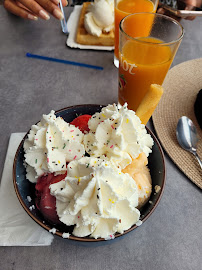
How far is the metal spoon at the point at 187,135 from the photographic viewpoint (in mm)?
760

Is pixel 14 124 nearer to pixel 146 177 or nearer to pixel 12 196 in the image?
pixel 12 196

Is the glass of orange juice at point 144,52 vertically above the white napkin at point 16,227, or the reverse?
the glass of orange juice at point 144,52

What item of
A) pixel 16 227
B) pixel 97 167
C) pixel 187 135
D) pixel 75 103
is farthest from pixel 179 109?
pixel 16 227

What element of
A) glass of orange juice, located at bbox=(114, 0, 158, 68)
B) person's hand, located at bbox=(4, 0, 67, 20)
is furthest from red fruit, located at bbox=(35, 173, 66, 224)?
person's hand, located at bbox=(4, 0, 67, 20)

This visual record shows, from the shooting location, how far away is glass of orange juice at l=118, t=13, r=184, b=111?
2.33 ft

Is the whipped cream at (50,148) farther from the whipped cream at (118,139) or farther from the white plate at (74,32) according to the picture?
the white plate at (74,32)

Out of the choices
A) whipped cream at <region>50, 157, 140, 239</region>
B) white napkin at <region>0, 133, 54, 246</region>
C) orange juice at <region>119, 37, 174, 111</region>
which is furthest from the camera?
orange juice at <region>119, 37, 174, 111</region>

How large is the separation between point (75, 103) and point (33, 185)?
453 millimetres

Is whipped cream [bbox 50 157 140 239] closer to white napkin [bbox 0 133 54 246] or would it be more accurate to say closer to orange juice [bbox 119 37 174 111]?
white napkin [bbox 0 133 54 246]

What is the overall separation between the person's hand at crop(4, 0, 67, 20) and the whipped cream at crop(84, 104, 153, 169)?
32.0 inches

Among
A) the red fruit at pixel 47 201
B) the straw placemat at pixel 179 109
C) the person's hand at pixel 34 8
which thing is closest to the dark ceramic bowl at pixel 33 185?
the red fruit at pixel 47 201

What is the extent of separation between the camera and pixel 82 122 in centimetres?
62

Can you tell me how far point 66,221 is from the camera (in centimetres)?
47

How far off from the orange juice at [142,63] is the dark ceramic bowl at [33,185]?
201mm
